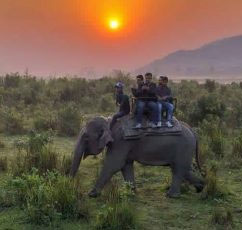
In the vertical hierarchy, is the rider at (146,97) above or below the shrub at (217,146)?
above

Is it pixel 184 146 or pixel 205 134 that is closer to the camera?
pixel 184 146

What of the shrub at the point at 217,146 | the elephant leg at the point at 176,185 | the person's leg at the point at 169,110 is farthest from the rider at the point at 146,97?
the shrub at the point at 217,146

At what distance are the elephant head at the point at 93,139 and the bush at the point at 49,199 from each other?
62 cm

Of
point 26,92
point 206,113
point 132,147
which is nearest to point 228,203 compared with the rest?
point 132,147

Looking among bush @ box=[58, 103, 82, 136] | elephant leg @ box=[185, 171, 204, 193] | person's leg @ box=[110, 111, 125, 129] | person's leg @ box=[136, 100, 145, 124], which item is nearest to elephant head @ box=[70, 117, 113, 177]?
person's leg @ box=[110, 111, 125, 129]

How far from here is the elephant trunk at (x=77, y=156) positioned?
8.68m

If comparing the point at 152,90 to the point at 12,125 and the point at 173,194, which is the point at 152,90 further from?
the point at 12,125

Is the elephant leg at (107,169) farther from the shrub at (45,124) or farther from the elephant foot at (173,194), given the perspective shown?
the shrub at (45,124)

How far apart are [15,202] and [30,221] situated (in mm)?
880

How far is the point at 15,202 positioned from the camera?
8.38m

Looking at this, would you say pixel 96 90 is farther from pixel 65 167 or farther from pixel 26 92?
pixel 65 167

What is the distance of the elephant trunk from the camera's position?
8680 mm

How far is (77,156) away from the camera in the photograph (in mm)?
8727

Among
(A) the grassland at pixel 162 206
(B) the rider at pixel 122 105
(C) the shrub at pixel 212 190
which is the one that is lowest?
(A) the grassland at pixel 162 206
